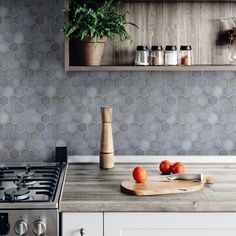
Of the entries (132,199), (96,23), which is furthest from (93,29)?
(132,199)

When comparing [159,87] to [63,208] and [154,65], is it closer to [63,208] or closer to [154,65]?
[154,65]

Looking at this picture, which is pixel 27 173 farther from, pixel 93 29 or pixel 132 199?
pixel 93 29

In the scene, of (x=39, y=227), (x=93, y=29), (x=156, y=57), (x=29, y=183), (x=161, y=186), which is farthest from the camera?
(x=156, y=57)

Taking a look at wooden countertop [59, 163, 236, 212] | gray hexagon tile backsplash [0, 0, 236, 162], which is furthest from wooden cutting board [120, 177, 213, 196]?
gray hexagon tile backsplash [0, 0, 236, 162]

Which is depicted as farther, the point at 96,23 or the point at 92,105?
the point at 92,105

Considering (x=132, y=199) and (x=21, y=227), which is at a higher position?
(x=132, y=199)

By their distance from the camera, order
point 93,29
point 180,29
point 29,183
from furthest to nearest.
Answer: point 180,29
point 93,29
point 29,183

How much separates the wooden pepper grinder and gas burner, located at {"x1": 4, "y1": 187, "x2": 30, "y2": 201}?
603 millimetres

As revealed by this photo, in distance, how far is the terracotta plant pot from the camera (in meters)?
2.73

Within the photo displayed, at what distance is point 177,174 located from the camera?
2.55m

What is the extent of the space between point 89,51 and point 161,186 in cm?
83

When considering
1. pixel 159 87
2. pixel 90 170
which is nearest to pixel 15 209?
pixel 90 170

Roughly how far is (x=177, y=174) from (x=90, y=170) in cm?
51

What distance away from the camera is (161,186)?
2.39 m
